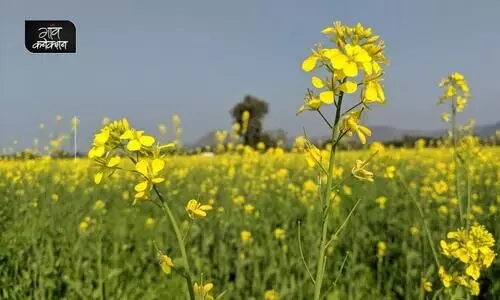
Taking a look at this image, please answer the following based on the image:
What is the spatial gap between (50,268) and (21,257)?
12.4 inches

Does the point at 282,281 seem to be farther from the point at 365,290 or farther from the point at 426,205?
the point at 426,205

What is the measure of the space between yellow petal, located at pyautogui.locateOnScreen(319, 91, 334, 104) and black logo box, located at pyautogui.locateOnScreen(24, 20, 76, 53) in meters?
2.90

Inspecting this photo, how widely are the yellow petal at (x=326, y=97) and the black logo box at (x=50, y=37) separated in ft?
9.52

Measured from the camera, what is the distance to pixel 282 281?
323 centimetres

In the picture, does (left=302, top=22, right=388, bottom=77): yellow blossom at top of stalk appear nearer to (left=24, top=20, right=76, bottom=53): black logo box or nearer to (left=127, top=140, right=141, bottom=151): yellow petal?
(left=127, top=140, right=141, bottom=151): yellow petal

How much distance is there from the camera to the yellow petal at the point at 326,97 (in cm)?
106

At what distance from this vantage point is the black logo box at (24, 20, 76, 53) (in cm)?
370

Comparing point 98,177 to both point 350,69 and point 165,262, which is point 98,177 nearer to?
point 165,262

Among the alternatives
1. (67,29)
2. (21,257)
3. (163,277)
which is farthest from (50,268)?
(67,29)

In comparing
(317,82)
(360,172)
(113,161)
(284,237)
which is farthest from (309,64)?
(284,237)

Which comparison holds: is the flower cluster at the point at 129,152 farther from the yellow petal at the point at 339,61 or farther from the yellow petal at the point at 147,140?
the yellow petal at the point at 339,61

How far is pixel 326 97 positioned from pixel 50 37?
10.2 feet

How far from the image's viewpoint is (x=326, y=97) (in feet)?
3.48

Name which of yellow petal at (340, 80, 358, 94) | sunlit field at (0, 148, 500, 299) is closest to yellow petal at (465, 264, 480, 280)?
sunlit field at (0, 148, 500, 299)
